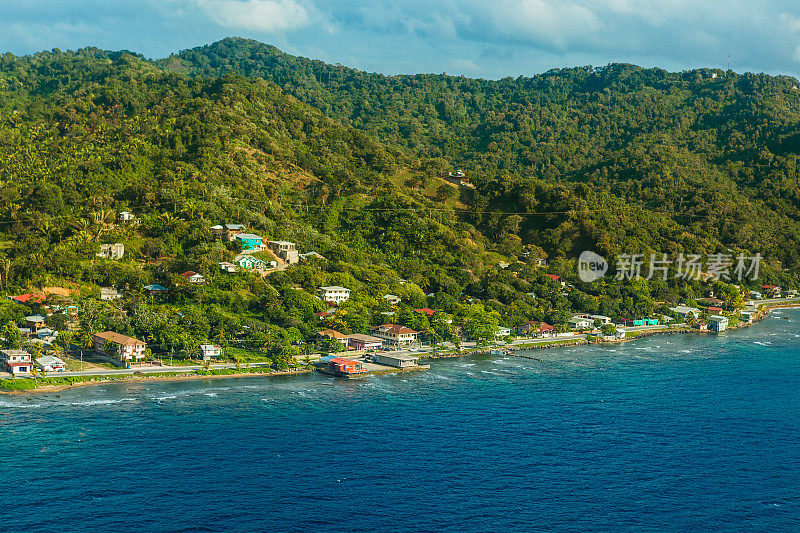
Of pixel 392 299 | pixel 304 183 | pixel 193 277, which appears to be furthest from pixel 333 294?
pixel 304 183

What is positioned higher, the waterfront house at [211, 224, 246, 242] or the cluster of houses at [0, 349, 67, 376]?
the waterfront house at [211, 224, 246, 242]

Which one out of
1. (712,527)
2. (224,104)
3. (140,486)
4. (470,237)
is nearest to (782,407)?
(712,527)

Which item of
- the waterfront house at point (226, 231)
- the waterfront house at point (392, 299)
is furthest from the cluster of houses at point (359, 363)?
the waterfront house at point (226, 231)

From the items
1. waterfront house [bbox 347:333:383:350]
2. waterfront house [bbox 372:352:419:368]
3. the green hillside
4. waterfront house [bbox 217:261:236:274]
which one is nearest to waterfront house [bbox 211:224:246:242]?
the green hillside

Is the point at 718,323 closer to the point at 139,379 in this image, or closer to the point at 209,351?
the point at 209,351

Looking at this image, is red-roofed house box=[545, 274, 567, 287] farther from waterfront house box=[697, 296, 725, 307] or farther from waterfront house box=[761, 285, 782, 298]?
waterfront house box=[761, 285, 782, 298]

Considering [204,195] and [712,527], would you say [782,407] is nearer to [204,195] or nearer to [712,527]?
[712,527]
